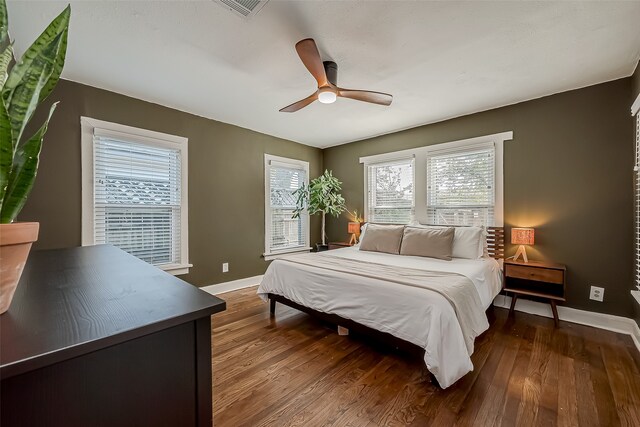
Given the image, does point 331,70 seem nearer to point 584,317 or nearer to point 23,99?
point 23,99

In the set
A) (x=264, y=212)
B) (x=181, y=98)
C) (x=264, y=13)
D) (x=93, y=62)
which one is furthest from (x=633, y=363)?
(x=93, y=62)

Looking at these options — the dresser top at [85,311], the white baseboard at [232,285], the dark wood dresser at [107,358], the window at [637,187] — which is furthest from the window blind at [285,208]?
the window at [637,187]

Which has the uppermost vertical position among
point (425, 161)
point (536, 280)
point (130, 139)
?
point (130, 139)

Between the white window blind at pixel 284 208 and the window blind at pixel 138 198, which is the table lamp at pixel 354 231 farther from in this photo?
the window blind at pixel 138 198

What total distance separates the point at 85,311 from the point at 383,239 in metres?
3.29

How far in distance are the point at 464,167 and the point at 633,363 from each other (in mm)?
2439

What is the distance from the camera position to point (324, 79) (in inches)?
86.5

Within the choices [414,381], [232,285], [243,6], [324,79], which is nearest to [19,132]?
[243,6]

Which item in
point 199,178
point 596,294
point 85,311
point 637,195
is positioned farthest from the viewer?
point 199,178

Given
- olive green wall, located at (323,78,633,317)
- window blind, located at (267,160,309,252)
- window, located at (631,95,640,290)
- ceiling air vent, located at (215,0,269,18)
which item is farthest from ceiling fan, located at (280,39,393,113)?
window, located at (631,95,640,290)

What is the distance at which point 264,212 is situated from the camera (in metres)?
4.54

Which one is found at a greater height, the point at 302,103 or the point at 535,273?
the point at 302,103

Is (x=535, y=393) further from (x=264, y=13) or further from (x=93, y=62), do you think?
(x=93, y=62)

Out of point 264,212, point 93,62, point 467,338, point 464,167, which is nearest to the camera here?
point 467,338
